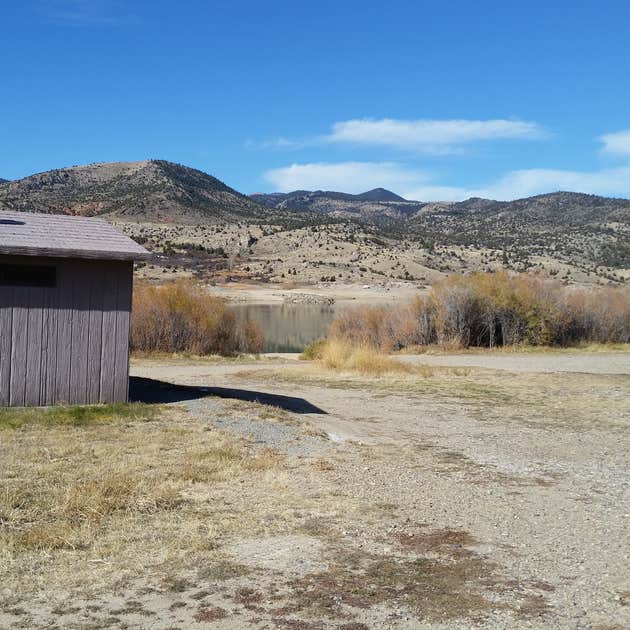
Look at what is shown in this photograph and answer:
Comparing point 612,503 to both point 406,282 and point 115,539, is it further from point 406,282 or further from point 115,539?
point 406,282

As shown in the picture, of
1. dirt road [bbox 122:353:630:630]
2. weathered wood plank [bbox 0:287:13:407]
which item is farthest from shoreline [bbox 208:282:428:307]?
weathered wood plank [bbox 0:287:13:407]

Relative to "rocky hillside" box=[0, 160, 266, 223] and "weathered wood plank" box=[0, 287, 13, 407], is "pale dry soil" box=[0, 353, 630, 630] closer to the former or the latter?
"weathered wood plank" box=[0, 287, 13, 407]

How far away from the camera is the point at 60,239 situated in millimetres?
13984

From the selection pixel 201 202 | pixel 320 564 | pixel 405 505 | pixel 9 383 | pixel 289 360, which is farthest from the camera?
pixel 201 202

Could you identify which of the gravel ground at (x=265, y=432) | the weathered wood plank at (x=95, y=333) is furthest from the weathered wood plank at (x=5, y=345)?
the gravel ground at (x=265, y=432)

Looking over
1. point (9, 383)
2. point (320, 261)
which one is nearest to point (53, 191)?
point (320, 261)

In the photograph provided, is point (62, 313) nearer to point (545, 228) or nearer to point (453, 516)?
point (453, 516)

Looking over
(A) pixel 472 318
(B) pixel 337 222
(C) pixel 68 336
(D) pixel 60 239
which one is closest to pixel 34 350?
(C) pixel 68 336

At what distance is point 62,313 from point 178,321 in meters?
16.3

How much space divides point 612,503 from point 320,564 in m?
4.09

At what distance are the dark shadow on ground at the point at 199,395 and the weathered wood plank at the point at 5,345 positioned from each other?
250 cm

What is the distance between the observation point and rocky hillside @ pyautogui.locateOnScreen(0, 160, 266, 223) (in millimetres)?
91250

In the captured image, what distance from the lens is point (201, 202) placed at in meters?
105

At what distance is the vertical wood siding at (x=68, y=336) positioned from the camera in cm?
1358
